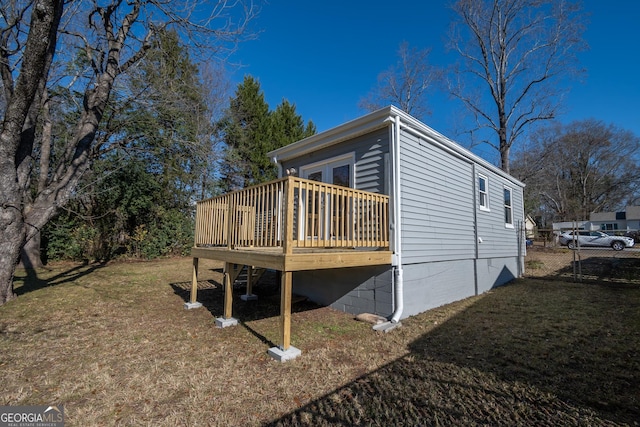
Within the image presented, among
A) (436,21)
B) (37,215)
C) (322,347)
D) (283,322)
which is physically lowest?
(322,347)

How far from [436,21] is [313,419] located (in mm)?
20245

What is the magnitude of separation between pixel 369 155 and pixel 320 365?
410cm

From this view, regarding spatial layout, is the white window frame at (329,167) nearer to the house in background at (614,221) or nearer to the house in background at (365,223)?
the house in background at (365,223)

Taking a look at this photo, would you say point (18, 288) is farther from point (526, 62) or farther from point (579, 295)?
point (526, 62)

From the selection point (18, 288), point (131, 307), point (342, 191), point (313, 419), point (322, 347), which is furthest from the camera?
point (18, 288)

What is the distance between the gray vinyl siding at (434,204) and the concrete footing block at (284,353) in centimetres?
271

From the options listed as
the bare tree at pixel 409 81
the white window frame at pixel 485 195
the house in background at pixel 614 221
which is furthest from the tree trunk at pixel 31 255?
the house in background at pixel 614 221

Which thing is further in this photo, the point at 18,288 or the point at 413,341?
the point at 18,288

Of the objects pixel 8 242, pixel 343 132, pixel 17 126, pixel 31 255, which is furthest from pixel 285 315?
pixel 31 255

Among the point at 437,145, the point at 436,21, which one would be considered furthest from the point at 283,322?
the point at 436,21

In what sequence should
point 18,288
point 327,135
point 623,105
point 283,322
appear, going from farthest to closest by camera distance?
point 623,105
point 18,288
point 327,135
point 283,322

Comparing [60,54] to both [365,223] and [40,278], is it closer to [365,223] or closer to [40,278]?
[40,278]

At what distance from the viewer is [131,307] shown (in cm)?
612

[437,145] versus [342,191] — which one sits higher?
Answer: [437,145]
